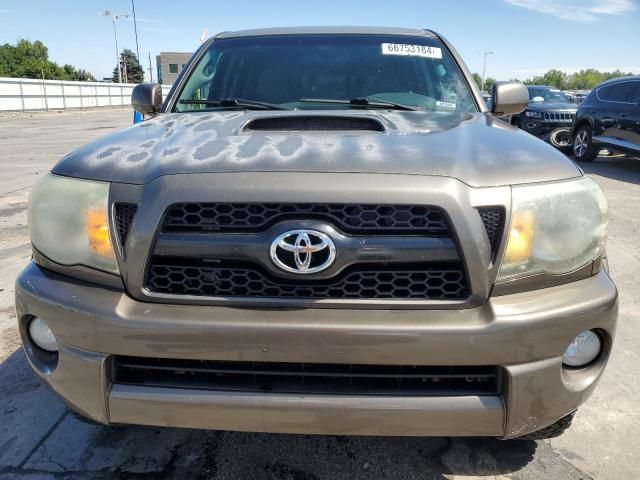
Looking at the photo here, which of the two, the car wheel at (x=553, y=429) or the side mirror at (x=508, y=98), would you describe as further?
the side mirror at (x=508, y=98)

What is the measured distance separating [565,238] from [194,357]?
4.06 feet

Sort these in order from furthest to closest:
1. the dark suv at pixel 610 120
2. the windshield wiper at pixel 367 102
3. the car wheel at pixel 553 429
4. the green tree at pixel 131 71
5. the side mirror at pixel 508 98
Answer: the green tree at pixel 131 71
the dark suv at pixel 610 120
the side mirror at pixel 508 98
the windshield wiper at pixel 367 102
the car wheel at pixel 553 429

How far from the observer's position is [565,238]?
169cm

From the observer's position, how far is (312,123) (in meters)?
2.20

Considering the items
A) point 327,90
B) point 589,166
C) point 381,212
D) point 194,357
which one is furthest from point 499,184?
point 589,166

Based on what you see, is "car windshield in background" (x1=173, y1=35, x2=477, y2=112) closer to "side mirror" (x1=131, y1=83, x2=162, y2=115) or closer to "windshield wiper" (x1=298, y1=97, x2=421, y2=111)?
"windshield wiper" (x1=298, y1=97, x2=421, y2=111)

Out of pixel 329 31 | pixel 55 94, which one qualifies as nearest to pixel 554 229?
pixel 329 31

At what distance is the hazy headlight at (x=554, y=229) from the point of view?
5.37 ft

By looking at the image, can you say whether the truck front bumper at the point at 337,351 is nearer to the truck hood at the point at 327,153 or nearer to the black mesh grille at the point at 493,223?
the black mesh grille at the point at 493,223

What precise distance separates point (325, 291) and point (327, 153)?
457 mm

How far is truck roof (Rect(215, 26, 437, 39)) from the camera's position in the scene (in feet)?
10.5

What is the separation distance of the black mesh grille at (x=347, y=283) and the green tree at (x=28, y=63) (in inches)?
2788

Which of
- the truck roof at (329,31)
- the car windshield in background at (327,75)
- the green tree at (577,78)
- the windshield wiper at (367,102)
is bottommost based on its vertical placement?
the green tree at (577,78)

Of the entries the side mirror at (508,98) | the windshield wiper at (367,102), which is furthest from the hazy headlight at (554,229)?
the side mirror at (508,98)
